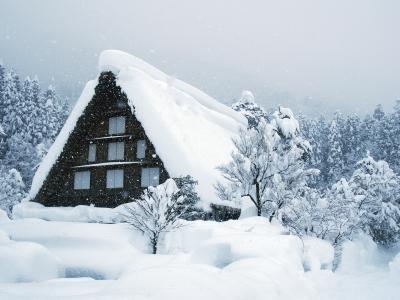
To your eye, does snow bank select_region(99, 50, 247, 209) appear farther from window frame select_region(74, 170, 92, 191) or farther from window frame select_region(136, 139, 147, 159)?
window frame select_region(74, 170, 92, 191)

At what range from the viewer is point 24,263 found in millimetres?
8102

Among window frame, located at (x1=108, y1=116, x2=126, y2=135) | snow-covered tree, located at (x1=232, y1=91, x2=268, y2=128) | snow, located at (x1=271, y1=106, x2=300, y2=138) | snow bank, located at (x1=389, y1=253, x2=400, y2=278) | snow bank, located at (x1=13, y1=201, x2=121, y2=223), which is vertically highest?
snow-covered tree, located at (x1=232, y1=91, x2=268, y2=128)

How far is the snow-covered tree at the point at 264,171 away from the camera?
17.0 metres

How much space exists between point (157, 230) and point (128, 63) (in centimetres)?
1179

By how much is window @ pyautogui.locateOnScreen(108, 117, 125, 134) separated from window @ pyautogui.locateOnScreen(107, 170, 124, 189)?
2101mm

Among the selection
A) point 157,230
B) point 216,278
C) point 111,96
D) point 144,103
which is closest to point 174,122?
point 144,103

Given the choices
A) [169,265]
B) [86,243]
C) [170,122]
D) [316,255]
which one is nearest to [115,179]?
[170,122]

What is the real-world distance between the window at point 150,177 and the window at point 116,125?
108 inches

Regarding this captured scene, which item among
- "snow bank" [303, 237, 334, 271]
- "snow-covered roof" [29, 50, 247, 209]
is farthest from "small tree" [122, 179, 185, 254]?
"snow bank" [303, 237, 334, 271]

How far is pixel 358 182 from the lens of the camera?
29.7 meters

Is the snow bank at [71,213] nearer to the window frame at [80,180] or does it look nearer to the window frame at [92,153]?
the window frame at [80,180]

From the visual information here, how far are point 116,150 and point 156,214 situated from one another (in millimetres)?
9018

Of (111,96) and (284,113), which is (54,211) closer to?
(111,96)

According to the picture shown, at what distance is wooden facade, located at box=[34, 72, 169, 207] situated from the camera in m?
20.2
